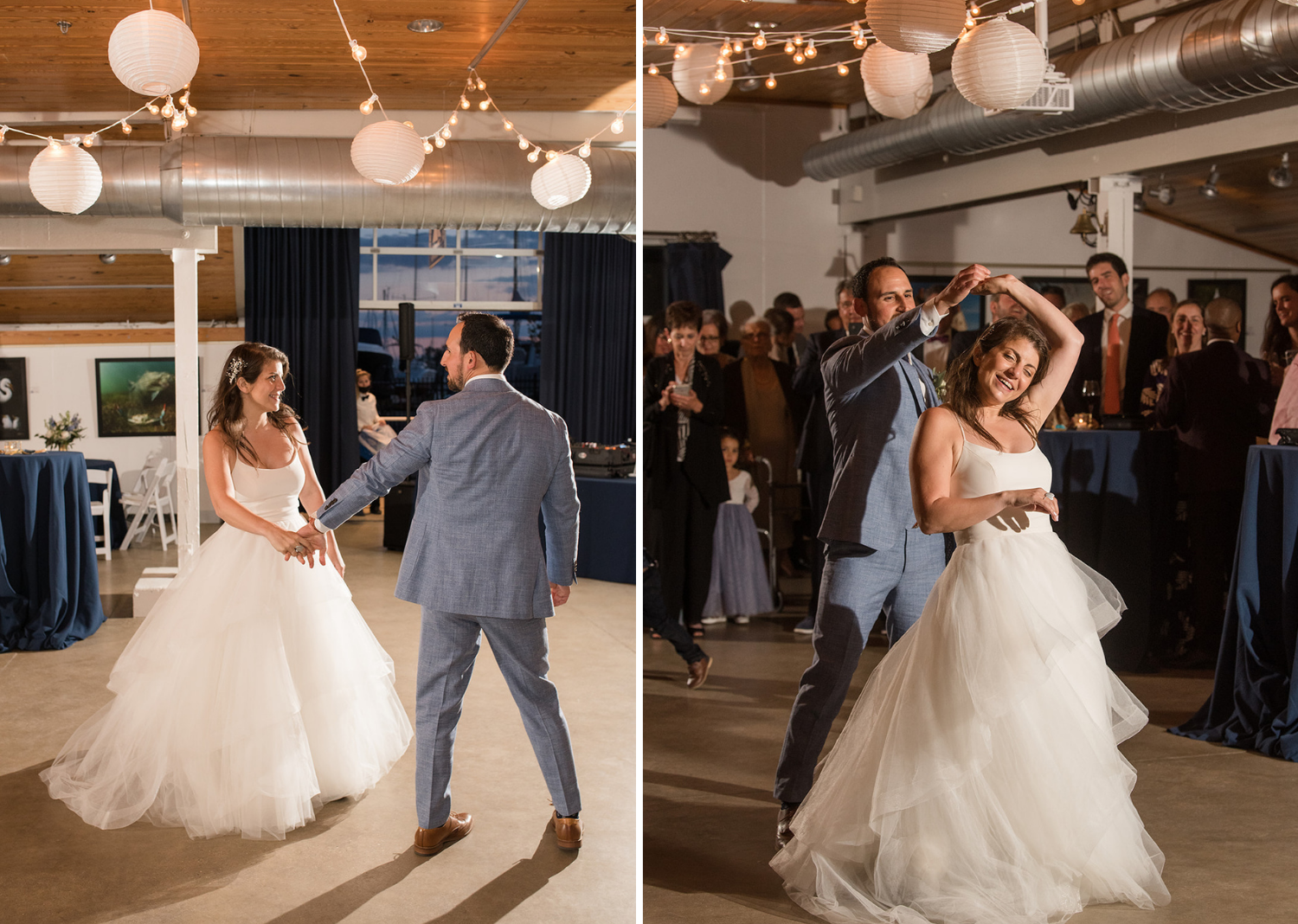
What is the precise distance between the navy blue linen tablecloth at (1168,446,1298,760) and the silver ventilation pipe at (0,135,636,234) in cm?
440

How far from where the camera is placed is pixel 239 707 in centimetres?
313

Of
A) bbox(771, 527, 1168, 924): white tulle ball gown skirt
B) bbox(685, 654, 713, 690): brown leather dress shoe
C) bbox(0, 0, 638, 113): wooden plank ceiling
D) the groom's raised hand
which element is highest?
bbox(0, 0, 638, 113): wooden plank ceiling

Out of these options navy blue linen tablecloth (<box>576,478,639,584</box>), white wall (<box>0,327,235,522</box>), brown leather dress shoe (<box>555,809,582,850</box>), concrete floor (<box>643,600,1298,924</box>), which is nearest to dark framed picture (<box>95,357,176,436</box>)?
white wall (<box>0,327,235,522</box>)

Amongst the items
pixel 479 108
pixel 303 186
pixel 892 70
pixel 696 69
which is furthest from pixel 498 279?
pixel 892 70

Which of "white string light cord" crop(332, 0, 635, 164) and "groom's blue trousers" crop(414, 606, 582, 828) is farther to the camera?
"white string light cord" crop(332, 0, 635, 164)

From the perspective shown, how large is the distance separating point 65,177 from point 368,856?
12.3 ft

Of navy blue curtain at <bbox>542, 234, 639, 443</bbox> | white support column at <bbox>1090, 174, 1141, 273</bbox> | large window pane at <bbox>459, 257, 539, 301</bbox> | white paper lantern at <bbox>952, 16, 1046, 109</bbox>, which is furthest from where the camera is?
large window pane at <bbox>459, 257, 539, 301</bbox>

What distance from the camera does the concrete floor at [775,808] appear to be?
255 centimetres

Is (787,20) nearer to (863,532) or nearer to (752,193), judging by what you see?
(752,193)

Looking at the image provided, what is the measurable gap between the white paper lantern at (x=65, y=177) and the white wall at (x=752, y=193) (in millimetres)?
4074

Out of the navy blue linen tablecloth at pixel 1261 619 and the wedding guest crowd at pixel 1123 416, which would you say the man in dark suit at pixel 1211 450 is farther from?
the navy blue linen tablecloth at pixel 1261 619

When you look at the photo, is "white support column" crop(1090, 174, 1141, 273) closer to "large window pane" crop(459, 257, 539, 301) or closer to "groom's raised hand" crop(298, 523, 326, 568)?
"groom's raised hand" crop(298, 523, 326, 568)

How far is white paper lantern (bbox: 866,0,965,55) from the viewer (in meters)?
3.57

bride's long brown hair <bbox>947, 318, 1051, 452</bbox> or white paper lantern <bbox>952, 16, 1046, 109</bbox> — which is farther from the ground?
white paper lantern <bbox>952, 16, 1046, 109</bbox>
